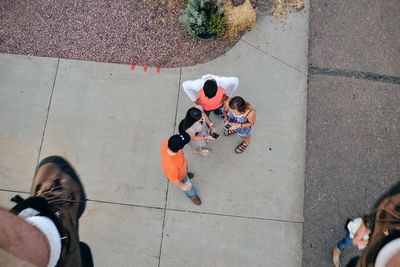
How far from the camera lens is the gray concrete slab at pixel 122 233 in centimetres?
495

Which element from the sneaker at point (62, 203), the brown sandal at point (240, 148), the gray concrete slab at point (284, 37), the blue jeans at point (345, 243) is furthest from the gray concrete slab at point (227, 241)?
the gray concrete slab at point (284, 37)

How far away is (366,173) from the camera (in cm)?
524

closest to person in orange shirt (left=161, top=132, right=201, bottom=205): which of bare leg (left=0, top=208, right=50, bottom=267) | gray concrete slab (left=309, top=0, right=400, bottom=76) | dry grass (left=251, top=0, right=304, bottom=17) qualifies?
bare leg (left=0, top=208, right=50, bottom=267)

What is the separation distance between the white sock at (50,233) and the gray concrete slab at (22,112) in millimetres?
3014

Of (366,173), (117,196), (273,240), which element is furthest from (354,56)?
(117,196)

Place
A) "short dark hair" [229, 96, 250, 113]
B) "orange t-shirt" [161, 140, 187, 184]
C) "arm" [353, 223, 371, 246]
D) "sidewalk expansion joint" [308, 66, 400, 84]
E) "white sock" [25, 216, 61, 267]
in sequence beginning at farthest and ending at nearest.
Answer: "sidewalk expansion joint" [308, 66, 400, 84] → "short dark hair" [229, 96, 250, 113] → "orange t-shirt" [161, 140, 187, 184] → "arm" [353, 223, 371, 246] → "white sock" [25, 216, 61, 267]

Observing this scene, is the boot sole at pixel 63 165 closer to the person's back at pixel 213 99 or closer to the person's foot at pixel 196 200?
the person's foot at pixel 196 200

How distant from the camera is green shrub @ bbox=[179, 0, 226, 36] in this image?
5.53m

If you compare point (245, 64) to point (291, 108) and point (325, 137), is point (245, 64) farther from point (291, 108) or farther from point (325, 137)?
point (325, 137)

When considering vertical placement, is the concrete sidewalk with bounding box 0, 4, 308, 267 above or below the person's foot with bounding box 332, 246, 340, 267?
above

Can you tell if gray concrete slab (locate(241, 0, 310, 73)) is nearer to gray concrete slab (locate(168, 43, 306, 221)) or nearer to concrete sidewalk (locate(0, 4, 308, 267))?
concrete sidewalk (locate(0, 4, 308, 267))

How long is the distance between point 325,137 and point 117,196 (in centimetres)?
296

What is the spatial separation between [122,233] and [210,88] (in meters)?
2.21

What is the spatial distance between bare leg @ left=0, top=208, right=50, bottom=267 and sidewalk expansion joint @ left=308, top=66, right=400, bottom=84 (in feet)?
15.0
